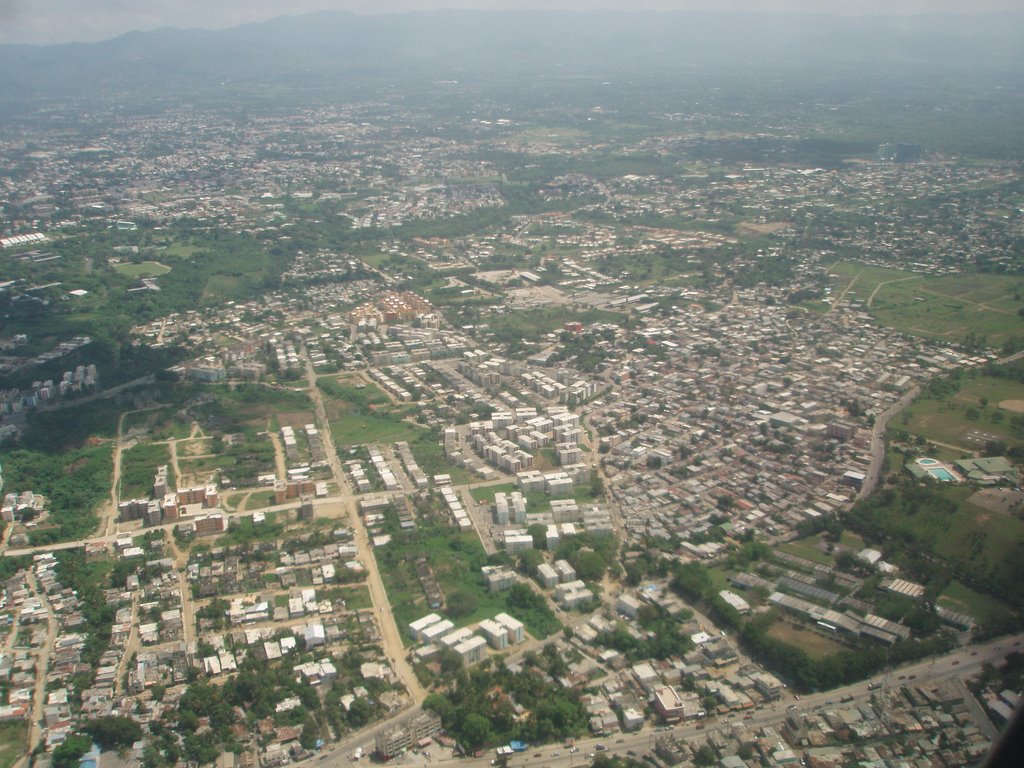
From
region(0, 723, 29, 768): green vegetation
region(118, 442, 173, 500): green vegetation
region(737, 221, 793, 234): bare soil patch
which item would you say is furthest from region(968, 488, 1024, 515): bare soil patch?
region(737, 221, 793, 234): bare soil patch

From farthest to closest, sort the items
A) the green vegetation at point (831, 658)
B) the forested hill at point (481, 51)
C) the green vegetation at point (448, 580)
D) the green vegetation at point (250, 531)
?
the forested hill at point (481, 51) < the green vegetation at point (250, 531) < the green vegetation at point (448, 580) < the green vegetation at point (831, 658)

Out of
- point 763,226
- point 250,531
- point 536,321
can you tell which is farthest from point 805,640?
point 763,226

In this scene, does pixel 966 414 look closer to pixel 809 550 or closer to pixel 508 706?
pixel 809 550

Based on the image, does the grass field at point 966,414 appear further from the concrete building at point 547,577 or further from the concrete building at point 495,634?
the concrete building at point 495,634

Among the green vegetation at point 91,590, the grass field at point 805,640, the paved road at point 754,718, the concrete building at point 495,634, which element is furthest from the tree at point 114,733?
the grass field at point 805,640

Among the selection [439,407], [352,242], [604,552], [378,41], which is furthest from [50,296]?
[378,41]

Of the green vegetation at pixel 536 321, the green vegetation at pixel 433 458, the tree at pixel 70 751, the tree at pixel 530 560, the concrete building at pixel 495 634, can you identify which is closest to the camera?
the tree at pixel 70 751

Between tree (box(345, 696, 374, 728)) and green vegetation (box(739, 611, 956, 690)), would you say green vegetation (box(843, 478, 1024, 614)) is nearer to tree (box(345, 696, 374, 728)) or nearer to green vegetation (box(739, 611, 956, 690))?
green vegetation (box(739, 611, 956, 690))
